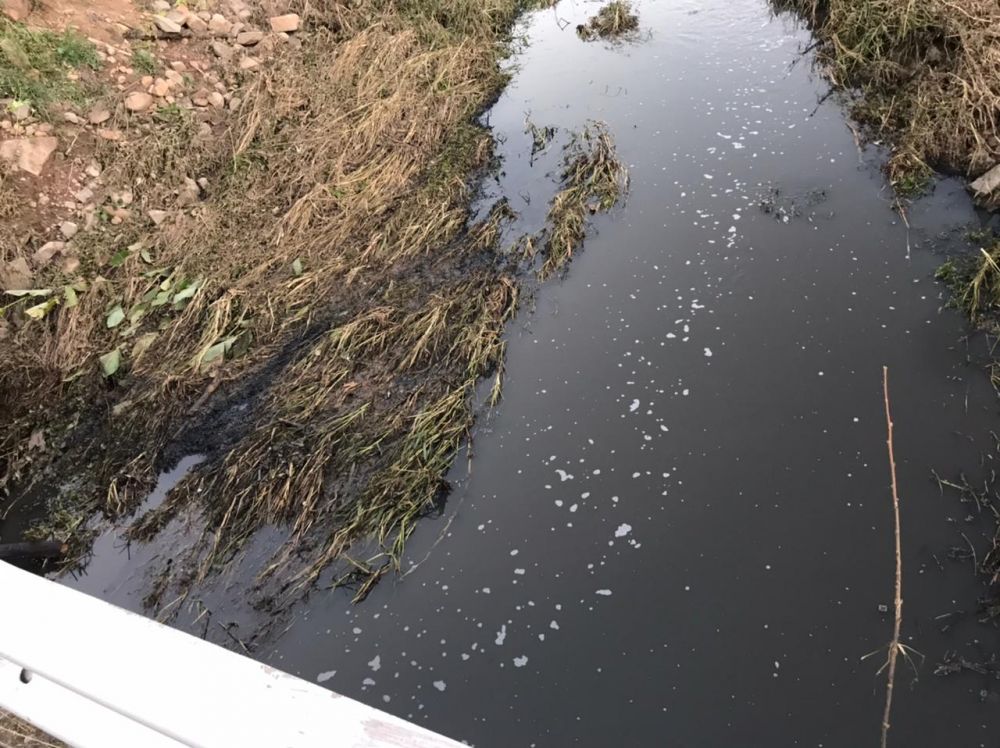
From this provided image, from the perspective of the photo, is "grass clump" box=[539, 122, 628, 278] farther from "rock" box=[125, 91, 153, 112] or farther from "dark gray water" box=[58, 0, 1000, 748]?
"rock" box=[125, 91, 153, 112]

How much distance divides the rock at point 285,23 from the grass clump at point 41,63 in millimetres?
1621

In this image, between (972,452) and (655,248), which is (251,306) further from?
(972,452)

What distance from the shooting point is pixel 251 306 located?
4008 mm

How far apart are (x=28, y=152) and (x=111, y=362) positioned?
166 centimetres

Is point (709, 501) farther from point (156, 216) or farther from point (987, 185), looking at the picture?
point (156, 216)

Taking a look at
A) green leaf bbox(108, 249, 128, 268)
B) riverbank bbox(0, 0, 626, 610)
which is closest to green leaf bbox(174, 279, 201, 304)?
riverbank bbox(0, 0, 626, 610)

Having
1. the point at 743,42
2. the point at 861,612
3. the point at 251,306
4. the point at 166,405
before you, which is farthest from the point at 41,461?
the point at 743,42

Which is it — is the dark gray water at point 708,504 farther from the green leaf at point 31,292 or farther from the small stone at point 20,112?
the small stone at point 20,112

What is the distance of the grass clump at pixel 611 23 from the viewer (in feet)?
20.5

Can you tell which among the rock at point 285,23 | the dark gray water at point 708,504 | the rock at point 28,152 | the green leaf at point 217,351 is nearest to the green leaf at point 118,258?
the rock at point 28,152

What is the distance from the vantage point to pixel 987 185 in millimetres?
3816

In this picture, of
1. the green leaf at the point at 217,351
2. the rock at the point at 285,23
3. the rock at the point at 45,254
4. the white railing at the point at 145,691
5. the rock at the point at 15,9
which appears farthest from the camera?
the rock at the point at 285,23

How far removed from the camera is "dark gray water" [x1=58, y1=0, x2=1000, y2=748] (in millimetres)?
2279

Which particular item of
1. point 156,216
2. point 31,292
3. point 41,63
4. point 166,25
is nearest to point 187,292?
point 156,216
